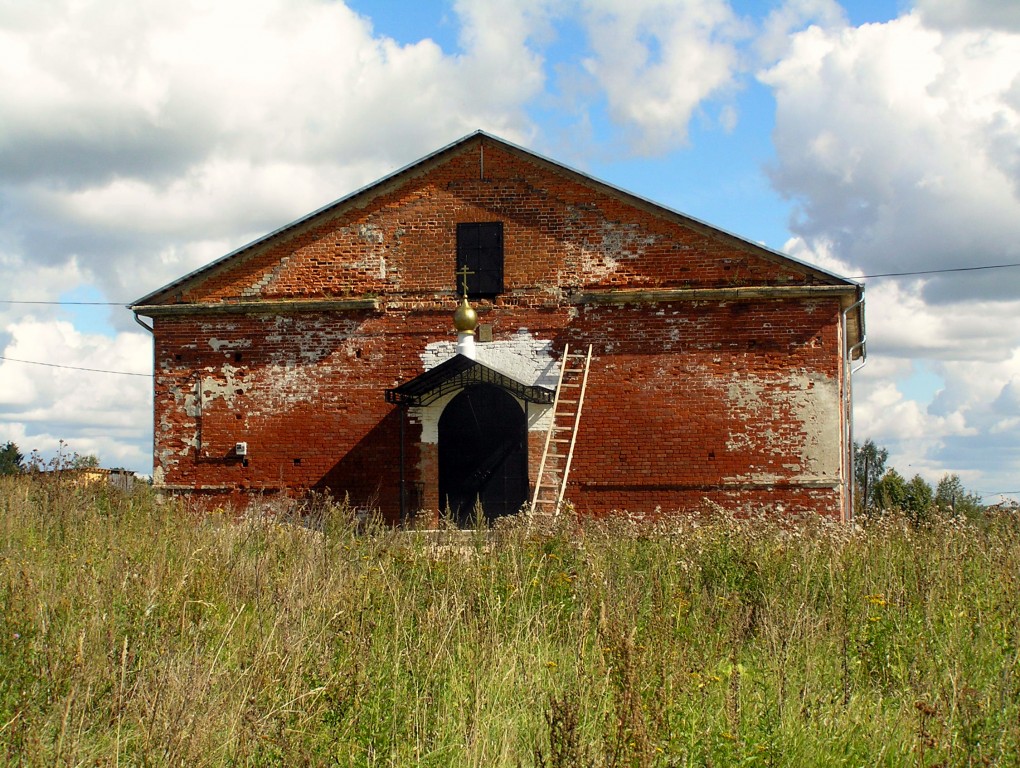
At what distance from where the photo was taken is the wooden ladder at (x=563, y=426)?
13953 mm

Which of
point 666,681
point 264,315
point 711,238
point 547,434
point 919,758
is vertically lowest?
point 919,758

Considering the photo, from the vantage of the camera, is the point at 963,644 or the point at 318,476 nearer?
the point at 963,644

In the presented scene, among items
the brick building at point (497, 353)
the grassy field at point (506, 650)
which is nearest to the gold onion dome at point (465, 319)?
the brick building at point (497, 353)

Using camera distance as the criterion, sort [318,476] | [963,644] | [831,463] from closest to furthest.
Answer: [963,644], [831,463], [318,476]

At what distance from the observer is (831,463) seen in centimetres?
1360

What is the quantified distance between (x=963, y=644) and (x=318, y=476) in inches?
431

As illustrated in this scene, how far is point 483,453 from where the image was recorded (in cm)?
1445

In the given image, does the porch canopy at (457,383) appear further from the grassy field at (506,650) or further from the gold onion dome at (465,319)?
the grassy field at (506,650)

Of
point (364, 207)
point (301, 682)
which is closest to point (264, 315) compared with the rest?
point (364, 207)

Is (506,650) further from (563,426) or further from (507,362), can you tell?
(507,362)

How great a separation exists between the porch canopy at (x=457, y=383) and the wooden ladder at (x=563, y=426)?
30 centimetres

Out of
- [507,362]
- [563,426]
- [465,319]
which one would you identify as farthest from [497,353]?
[563,426]

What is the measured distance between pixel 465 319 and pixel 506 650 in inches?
379

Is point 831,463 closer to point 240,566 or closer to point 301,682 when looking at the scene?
point 240,566
